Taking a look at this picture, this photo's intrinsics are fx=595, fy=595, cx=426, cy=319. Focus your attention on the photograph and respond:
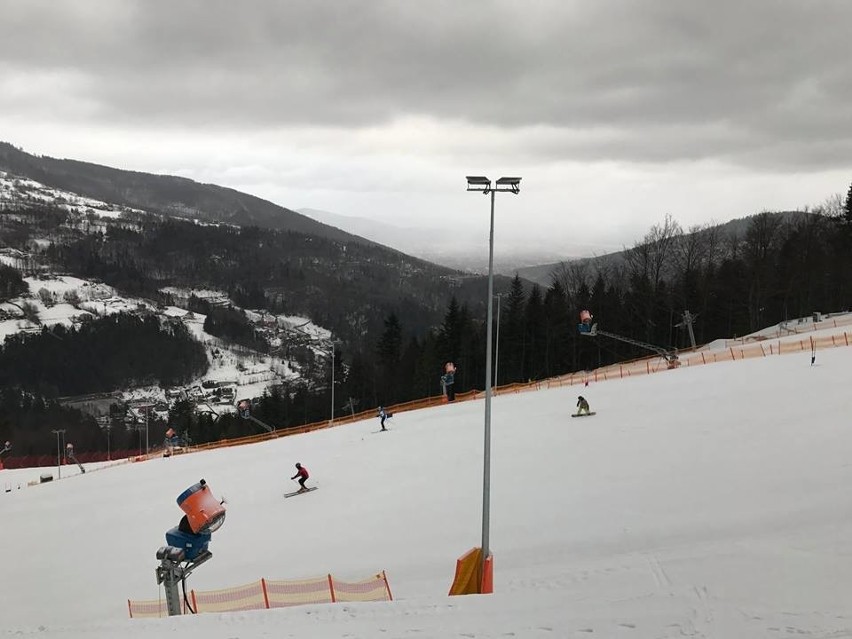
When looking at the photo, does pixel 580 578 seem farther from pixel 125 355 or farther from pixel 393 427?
pixel 125 355

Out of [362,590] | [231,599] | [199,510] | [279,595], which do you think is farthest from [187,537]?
[362,590]

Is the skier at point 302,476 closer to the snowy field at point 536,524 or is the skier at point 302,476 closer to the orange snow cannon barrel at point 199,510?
the snowy field at point 536,524

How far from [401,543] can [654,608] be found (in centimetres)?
758

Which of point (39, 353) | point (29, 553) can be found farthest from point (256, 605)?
point (39, 353)

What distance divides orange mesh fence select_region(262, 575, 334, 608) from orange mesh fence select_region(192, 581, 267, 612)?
0.25 meters

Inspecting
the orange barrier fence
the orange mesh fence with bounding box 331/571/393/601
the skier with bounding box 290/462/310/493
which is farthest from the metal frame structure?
the skier with bounding box 290/462/310/493

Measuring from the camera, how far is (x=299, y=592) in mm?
12508

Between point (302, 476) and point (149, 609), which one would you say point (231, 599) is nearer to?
point (149, 609)

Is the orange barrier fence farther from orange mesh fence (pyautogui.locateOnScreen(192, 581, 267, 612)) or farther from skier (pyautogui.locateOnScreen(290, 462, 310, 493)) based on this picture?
skier (pyautogui.locateOnScreen(290, 462, 310, 493))

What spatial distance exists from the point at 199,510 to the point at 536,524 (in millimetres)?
7989

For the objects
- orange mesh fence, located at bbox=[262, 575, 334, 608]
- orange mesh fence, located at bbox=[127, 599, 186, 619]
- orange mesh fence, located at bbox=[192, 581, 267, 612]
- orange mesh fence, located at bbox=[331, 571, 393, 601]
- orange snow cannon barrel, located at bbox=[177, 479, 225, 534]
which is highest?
orange snow cannon barrel, located at bbox=[177, 479, 225, 534]

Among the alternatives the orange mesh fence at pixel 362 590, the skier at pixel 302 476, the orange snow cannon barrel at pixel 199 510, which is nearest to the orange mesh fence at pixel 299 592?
the orange mesh fence at pixel 362 590

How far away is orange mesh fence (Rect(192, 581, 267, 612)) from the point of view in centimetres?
1209

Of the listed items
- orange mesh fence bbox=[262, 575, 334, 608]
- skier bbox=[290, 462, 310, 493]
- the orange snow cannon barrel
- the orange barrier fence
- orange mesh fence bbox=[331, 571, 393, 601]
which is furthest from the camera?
skier bbox=[290, 462, 310, 493]
